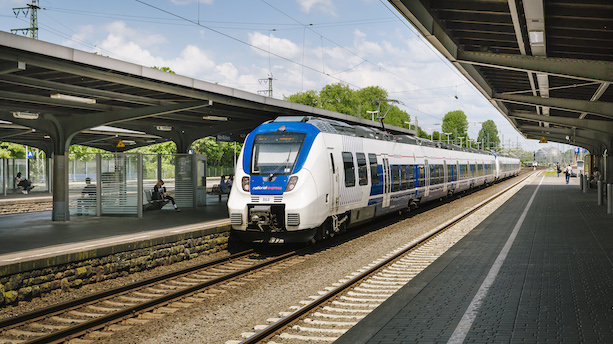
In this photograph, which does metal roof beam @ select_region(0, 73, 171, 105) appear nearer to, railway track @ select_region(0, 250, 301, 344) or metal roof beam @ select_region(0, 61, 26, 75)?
metal roof beam @ select_region(0, 61, 26, 75)

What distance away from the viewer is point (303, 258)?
12.3 m

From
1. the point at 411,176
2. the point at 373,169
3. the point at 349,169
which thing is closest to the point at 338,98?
the point at 411,176

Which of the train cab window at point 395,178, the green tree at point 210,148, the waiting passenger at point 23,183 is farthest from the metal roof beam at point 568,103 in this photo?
the green tree at point 210,148

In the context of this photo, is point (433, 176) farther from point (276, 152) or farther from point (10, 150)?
point (10, 150)

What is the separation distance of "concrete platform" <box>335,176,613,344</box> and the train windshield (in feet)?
13.0

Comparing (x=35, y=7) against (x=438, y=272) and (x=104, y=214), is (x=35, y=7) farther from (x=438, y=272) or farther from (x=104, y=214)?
(x=438, y=272)

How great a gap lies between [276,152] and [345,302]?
530 cm

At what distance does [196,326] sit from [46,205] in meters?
19.8

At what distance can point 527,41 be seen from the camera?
12875 mm

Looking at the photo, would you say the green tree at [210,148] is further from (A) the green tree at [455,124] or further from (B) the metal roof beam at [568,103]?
(A) the green tree at [455,124]

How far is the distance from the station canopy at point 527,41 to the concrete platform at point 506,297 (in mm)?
4433

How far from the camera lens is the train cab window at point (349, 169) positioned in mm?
14195

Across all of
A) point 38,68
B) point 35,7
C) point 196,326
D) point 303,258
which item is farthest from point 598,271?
point 35,7

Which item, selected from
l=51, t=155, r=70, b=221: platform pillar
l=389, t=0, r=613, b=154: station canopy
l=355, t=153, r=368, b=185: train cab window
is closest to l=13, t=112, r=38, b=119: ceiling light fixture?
l=51, t=155, r=70, b=221: platform pillar
